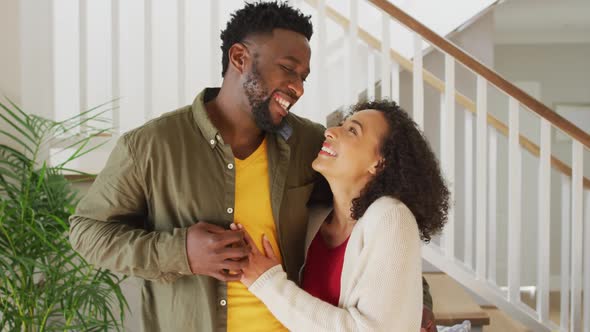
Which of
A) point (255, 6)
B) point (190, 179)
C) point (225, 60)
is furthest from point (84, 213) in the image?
point (255, 6)

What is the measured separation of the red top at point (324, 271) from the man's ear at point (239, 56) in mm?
434

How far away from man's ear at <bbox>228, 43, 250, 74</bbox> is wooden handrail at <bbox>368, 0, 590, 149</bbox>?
1.47 m

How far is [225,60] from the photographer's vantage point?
1569 mm

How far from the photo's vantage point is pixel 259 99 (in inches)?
56.8

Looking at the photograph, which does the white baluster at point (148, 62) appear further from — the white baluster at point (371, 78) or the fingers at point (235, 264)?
the fingers at point (235, 264)

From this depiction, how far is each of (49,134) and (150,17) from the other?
62cm

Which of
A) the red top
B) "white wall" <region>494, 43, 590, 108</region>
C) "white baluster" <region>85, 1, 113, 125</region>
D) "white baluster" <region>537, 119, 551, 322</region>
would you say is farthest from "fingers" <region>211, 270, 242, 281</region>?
"white wall" <region>494, 43, 590, 108</region>

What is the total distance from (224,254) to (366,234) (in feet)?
0.98

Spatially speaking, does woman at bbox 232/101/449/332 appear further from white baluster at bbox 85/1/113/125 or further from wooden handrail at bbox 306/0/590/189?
wooden handrail at bbox 306/0/590/189

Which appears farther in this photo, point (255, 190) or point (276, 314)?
point (255, 190)

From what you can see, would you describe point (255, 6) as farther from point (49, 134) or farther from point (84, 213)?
point (49, 134)

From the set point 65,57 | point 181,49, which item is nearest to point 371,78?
point 181,49

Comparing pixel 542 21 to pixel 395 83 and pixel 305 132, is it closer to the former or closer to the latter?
pixel 395 83

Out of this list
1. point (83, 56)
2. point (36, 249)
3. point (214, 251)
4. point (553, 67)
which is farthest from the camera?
point (553, 67)
